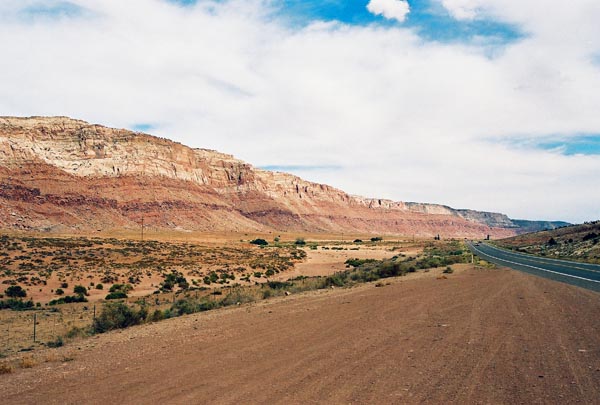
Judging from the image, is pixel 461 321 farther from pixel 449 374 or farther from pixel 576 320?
pixel 449 374

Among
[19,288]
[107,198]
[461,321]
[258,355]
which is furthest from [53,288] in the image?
[107,198]

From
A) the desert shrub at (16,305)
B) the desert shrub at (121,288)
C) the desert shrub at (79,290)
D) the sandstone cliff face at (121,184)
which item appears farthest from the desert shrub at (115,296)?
the sandstone cliff face at (121,184)

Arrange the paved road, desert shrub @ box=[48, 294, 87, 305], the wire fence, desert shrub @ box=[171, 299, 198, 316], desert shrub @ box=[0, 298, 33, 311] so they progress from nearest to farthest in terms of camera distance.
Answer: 1. the wire fence
2. desert shrub @ box=[171, 299, 198, 316]
3. the paved road
4. desert shrub @ box=[0, 298, 33, 311]
5. desert shrub @ box=[48, 294, 87, 305]

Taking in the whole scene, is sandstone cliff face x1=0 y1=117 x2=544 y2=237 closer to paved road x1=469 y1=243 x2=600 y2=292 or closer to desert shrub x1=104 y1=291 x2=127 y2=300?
desert shrub x1=104 y1=291 x2=127 y2=300

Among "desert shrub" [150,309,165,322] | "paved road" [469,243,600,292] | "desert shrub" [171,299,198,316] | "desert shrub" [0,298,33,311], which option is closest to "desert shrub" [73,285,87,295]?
"desert shrub" [0,298,33,311]

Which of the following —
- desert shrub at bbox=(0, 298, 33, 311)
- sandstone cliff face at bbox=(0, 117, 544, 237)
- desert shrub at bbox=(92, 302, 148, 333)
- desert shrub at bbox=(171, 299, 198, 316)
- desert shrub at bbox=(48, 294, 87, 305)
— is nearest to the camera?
desert shrub at bbox=(92, 302, 148, 333)

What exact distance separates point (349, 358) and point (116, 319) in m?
10.3

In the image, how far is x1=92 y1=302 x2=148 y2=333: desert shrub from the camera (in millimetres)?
15605

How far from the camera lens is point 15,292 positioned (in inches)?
1122

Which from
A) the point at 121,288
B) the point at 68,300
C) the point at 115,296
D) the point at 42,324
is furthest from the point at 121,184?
the point at 42,324

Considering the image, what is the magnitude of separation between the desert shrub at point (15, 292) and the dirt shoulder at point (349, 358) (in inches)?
718

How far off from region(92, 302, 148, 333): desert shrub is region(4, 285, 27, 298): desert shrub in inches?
637

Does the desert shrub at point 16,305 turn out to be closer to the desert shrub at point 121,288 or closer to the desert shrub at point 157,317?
the desert shrub at point 121,288

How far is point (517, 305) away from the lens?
14.8 metres
